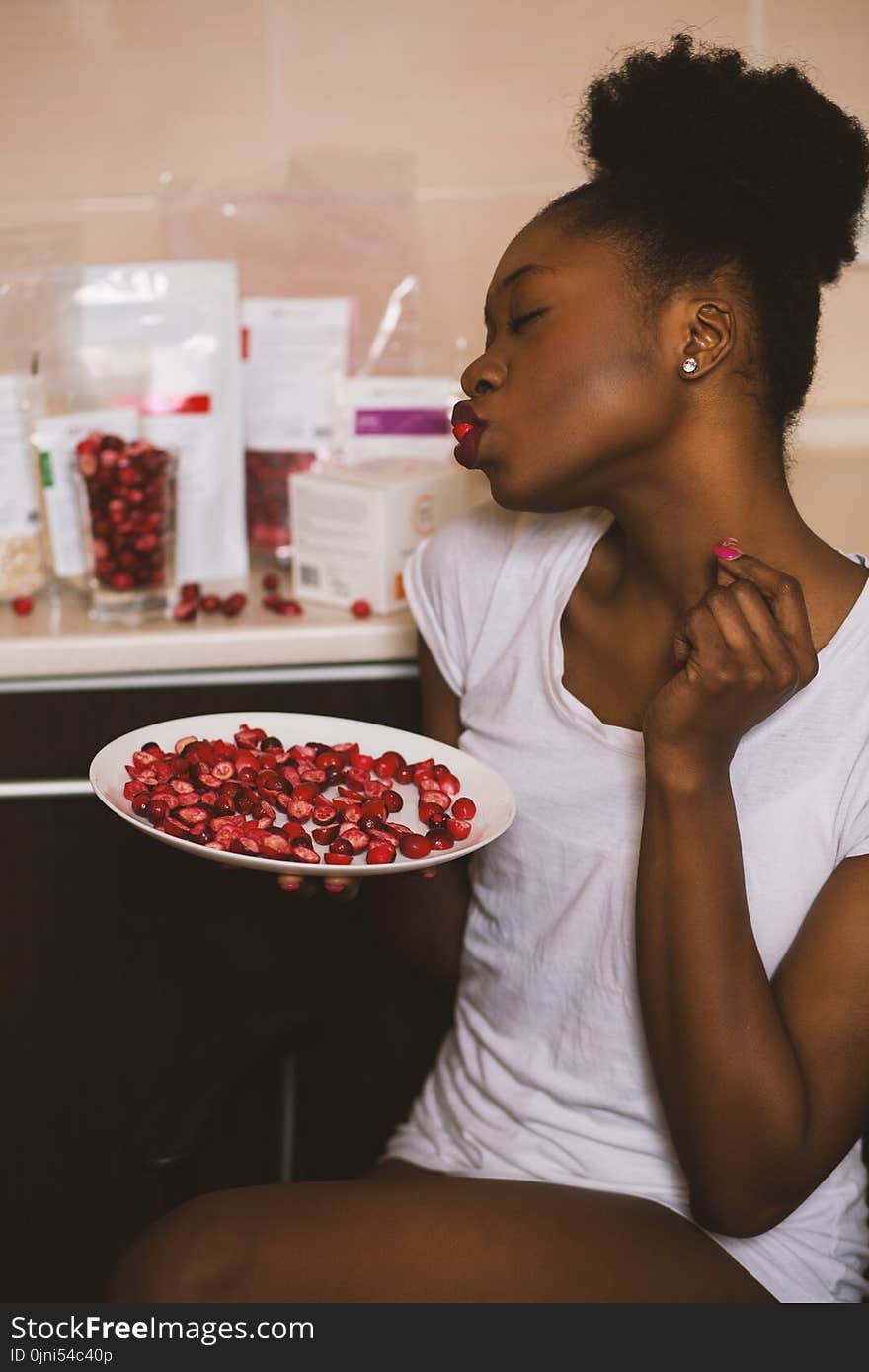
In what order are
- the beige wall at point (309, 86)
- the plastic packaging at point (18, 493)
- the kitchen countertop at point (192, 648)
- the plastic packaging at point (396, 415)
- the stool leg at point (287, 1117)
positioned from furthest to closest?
the beige wall at point (309, 86) < the plastic packaging at point (396, 415) < the plastic packaging at point (18, 493) < the kitchen countertop at point (192, 648) < the stool leg at point (287, 1117)

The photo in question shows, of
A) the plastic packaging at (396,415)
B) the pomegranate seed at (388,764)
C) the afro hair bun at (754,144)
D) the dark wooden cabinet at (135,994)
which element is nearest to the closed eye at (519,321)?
the afro hair bun at (754,144)

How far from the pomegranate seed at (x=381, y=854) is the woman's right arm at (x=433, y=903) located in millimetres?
268

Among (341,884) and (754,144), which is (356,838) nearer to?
(341,884)

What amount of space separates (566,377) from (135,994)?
2.46 feet

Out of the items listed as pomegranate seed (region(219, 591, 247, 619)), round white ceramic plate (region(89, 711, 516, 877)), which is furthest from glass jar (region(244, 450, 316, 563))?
round white ceramic plate (region(89, 711, 516, 877))

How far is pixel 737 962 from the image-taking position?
83 centimetres

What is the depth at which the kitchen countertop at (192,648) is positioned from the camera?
1.21 meters

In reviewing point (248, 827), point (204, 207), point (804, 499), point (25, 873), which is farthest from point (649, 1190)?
point (204, 207)

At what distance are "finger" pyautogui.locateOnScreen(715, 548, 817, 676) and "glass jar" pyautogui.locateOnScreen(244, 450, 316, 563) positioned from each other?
2.53 ft

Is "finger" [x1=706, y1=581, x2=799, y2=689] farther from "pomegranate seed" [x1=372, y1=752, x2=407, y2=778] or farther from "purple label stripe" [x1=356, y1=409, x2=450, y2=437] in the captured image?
"purple label stripe" [x1=356, y1=409, x2=450, y2=437]

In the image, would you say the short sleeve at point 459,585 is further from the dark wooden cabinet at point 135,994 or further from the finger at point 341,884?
the finger at point 341,884

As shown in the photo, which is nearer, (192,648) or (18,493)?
(192,648)

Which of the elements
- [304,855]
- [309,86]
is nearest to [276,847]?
[304,855]

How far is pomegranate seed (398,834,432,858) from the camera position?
2.82 ft
